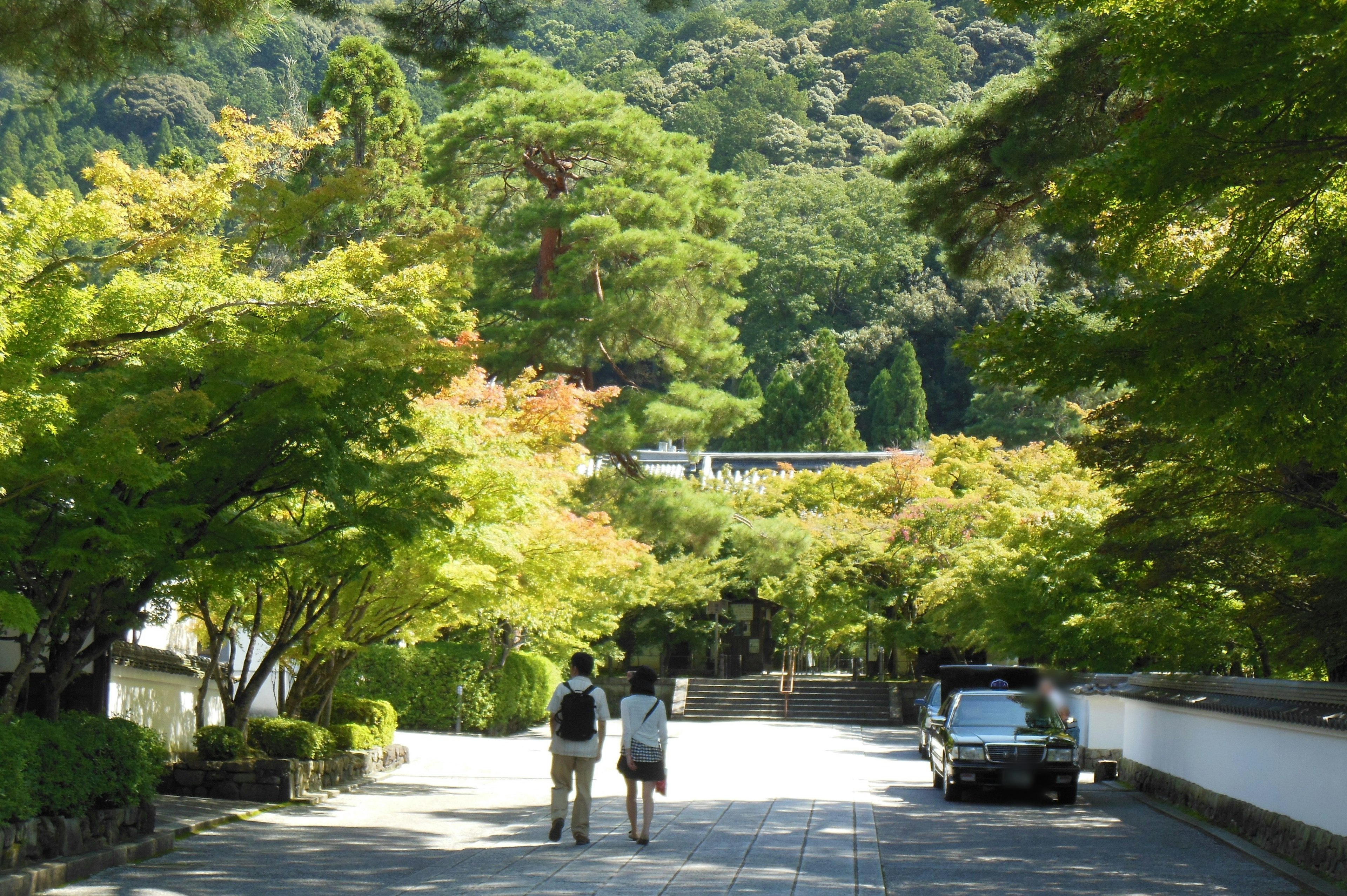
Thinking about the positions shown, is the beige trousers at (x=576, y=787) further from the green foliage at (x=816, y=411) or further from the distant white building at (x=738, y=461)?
the green foliage at (x=816, y=411)

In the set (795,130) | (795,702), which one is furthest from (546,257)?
(795,130)

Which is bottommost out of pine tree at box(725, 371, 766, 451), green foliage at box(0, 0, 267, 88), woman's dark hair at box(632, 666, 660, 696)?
woman's dark hair at box(632, 666, 660, 696)

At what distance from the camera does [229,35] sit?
952 centimetres

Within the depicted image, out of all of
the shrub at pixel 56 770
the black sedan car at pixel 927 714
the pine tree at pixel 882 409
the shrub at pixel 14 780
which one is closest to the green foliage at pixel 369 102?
the black sedan car at pixel 927 714

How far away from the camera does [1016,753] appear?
613 inches

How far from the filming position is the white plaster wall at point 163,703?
14938 millimetres

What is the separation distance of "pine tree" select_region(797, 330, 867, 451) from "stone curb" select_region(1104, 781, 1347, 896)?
40.3 m

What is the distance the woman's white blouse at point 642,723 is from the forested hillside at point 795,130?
2782 centimetres

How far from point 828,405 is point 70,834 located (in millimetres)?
49855

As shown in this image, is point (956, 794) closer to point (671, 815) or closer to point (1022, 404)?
point (671, 815)

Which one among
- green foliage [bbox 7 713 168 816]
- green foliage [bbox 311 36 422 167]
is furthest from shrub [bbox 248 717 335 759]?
green foliage [bbox 311 36 422 167]

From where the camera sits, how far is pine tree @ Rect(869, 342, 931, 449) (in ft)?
197

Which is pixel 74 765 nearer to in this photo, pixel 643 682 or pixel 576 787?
pixel 576 787

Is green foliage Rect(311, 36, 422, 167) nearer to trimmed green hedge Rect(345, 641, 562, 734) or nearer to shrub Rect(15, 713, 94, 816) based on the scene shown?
trimmed green hedge Rect(345, 641, 562, 734)
